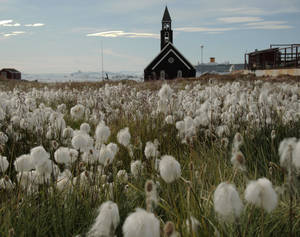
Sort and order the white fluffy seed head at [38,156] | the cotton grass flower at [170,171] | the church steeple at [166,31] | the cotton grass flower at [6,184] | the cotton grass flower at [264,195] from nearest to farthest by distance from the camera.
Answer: the cotton grass flower at [264,195], the cotton grass flower at [170,171], the white fluffy seed head at [38,156], the cotton grass flower at [6,184], the church steeple at [166,31]

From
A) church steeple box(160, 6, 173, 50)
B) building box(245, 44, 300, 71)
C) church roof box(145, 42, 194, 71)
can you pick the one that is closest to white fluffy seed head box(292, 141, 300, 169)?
building box(245, 44, 300, 71)

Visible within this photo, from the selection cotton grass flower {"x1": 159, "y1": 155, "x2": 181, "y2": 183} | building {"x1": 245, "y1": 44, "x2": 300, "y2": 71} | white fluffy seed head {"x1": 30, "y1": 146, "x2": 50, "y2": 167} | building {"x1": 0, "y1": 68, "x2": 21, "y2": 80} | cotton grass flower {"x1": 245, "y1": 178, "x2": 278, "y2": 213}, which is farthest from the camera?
building {"x1": 0, "y1": 68, "x2": 21, "y2": 80}

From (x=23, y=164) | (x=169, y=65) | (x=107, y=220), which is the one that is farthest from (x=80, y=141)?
(x=169, y=65)

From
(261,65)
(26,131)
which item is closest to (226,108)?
(26,131)

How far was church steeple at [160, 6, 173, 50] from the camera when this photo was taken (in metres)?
63.8

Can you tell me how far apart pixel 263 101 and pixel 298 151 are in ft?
12.7

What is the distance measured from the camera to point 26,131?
5.50 m

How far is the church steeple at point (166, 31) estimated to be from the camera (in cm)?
6384

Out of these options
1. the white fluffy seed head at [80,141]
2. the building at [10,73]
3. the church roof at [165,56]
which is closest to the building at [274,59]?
the church roof at [165,56]

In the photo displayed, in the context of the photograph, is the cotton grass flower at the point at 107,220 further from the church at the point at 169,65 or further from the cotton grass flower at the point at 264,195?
the church at the point at 169,65

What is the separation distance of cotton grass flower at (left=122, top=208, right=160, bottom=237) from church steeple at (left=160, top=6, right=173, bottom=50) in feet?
206

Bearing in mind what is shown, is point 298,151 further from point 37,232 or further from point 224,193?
point 37,232

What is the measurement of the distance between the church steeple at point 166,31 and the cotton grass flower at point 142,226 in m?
62.9

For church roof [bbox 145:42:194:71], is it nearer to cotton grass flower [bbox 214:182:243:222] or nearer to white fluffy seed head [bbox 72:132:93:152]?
white fluffy seed head [bbox 72:132:93:152]
